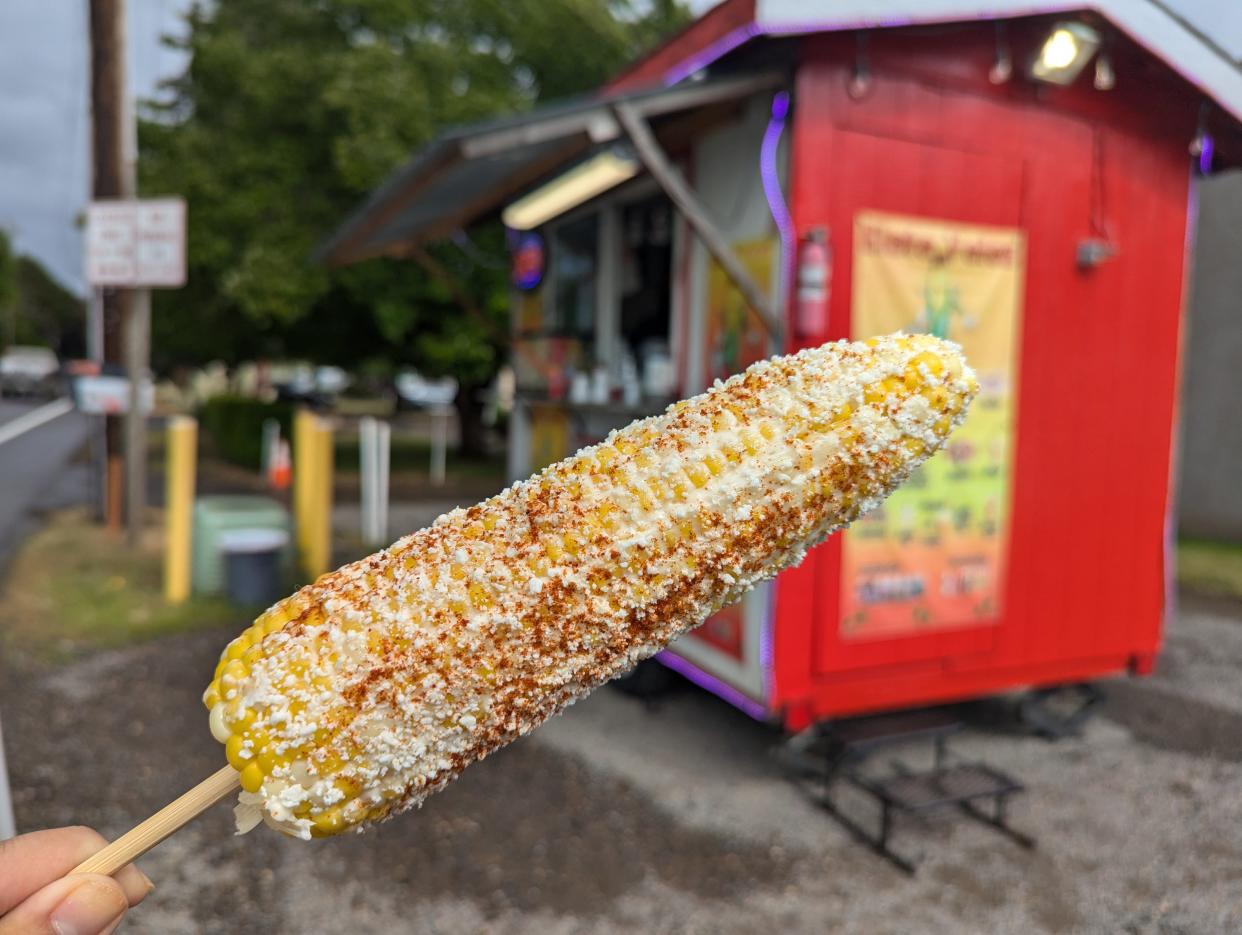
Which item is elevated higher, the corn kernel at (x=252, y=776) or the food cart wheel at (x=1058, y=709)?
the corn kernel at (x=252, y=776)

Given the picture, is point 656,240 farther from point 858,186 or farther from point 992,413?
point 992,413

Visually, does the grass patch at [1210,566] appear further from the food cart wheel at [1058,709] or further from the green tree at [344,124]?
the green tree at [344,124]

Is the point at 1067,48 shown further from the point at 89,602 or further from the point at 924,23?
the point at 89,602

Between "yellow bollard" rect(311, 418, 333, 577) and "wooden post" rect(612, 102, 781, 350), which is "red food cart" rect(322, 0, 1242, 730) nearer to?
"wooden post" rect(612, 102, 781, 350)

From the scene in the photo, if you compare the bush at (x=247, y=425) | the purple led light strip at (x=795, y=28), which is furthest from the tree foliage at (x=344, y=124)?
the purple led light strip at (x=795, y=28)

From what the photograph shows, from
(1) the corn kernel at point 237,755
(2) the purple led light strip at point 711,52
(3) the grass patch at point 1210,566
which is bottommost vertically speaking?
(3) the grass patch at point 1210,566

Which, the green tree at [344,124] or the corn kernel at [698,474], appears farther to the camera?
the green tree at [344,124]

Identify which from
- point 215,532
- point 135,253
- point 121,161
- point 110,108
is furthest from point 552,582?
point 110,108

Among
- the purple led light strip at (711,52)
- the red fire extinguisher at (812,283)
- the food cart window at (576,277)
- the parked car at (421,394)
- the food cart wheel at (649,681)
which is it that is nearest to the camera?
the purple led light strip at (711,52)
